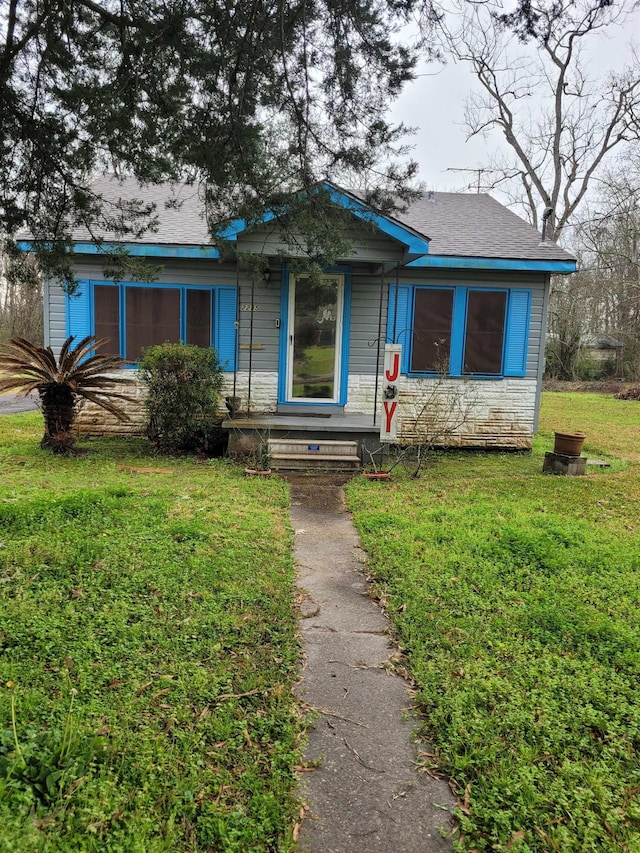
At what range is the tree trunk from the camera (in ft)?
25.2

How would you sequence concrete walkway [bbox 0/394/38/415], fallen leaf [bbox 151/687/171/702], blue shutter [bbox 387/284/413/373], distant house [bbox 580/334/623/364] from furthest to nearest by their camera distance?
distant house [bbox 580/334/623/364] → concrete walkway [bbox 0/394/38/415] → blue shutter [bbox 387/284/413/373] → fallen leaf [bbox 151/687/171/702]

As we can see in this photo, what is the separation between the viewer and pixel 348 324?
8969mm

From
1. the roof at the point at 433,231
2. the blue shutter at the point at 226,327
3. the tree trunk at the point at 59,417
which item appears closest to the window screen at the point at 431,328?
the roof at the point at 433,231

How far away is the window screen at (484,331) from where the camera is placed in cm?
920

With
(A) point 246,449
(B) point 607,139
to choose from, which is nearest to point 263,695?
(A) point 246,449

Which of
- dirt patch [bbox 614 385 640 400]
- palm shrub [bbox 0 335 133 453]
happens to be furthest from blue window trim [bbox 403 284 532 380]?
dirt patch [bbox 614 385 640 400]

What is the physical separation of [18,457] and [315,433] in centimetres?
390

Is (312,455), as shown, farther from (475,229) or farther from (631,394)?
(631,394)

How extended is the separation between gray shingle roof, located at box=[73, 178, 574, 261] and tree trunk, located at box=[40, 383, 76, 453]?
6.95ft

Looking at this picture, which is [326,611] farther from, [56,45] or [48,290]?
[48,290]

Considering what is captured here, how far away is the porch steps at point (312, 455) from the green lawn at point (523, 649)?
1.32 m

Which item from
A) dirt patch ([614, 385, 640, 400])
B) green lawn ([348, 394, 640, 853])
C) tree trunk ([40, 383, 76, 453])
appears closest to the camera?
green lawn ([348, 394, 640, 853])

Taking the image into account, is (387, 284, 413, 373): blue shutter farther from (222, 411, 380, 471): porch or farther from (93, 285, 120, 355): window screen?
(93, 285, 120, 355): window screen

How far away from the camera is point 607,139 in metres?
Answer: 22.1
